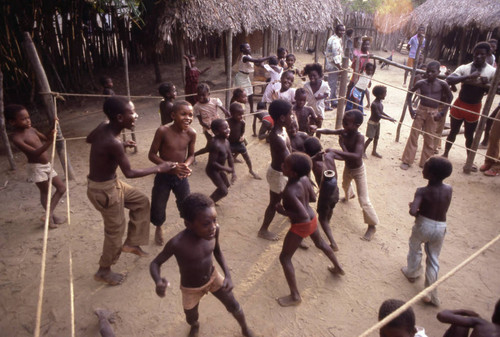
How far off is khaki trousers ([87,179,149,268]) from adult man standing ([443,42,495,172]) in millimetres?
4560

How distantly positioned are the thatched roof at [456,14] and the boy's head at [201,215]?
521 inches

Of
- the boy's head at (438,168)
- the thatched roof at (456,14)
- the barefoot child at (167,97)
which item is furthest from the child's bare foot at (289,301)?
the thatched roof at (456,14)

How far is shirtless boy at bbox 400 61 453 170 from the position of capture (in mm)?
5223

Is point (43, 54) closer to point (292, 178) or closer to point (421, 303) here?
point (292, 178)

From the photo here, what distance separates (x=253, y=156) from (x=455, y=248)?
3326 millimetres

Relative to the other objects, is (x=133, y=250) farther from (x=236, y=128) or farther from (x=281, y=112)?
(x=236, y=128)

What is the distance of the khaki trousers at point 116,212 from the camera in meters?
2.85

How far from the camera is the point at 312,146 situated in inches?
144

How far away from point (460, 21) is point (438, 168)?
38.7 ft

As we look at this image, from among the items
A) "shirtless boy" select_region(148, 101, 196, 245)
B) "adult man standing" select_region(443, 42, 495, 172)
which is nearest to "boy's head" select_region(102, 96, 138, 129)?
"shirtless boy" select_region(148, 101, 196, 245)

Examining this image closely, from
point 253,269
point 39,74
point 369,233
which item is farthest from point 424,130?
point 39,74

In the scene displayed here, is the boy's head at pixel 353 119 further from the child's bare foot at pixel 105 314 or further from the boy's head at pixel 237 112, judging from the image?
the child's bare foot at pixel 105 314

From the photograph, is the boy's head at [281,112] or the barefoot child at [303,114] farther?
the barefoot child at [303,114]

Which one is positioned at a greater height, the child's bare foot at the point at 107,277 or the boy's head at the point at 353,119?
the boy's head at the point at 353,119
